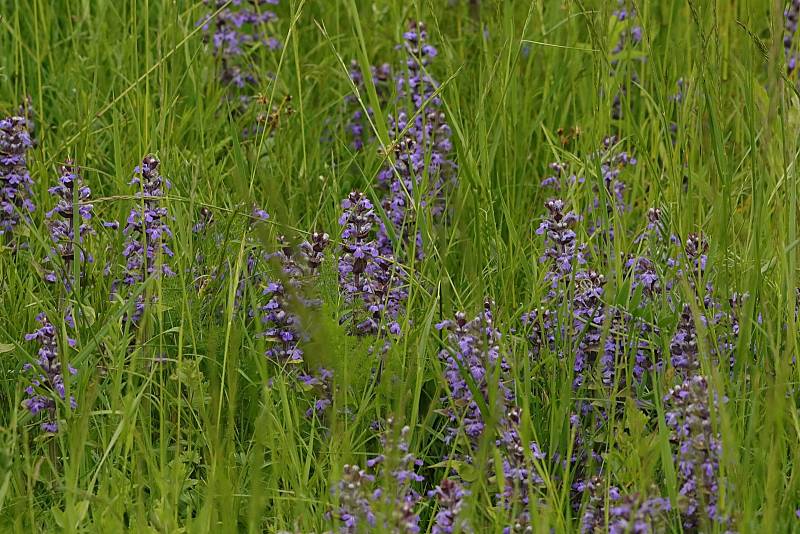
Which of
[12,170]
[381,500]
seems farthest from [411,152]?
[381,500]

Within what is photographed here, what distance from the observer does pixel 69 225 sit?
3143 millimetres

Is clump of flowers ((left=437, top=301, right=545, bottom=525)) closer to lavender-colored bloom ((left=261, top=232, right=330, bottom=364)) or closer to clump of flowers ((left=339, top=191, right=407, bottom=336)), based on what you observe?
clump of flowers ((left=339, top=191, right=407, bottom=336))

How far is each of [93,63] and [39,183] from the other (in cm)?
86

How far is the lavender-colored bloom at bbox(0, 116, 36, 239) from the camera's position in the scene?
3.29 metres

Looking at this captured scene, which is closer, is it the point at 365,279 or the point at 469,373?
the point at 469,373

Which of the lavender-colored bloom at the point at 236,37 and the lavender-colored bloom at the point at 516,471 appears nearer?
the lavender-colored bloom at the point at 516,471

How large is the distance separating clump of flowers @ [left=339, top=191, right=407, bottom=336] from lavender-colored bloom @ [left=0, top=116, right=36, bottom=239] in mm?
931

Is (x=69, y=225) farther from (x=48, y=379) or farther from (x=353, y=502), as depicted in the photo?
(x=353, y=502)

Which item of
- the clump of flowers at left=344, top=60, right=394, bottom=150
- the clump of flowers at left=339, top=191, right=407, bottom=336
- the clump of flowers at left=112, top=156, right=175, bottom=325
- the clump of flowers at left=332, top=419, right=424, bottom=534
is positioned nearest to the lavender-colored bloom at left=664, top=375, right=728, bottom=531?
the clump of flowers at left=332, top=419, right=424, bottom=534

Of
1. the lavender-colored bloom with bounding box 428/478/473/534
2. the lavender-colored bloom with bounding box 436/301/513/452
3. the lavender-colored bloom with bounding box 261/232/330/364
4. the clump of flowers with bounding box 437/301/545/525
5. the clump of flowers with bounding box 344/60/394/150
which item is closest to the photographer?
the lavender-colored bloom with bounding box 428/478/473/534

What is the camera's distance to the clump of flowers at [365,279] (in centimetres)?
292

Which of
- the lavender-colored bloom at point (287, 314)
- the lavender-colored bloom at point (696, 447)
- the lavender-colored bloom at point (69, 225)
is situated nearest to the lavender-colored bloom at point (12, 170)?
the lavender-colored bloom at point (69, 225)

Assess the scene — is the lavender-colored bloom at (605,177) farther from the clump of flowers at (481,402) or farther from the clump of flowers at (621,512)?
the clump of flowers at (621,512)

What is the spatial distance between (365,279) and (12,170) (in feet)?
3.52
